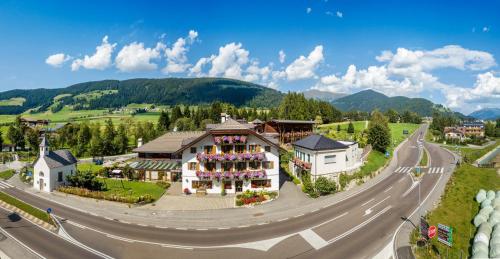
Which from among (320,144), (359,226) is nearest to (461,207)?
(359,226)

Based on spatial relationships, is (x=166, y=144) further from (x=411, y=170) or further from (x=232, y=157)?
(x=411, y=170)

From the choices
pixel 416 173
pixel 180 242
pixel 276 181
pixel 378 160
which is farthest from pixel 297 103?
pixel 180 242

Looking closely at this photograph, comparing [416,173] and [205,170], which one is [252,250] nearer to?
[205,170]

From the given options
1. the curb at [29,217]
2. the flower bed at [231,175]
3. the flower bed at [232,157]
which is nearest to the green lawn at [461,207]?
the flower bed at [231,175]

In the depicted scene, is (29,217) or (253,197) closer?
(29,217)

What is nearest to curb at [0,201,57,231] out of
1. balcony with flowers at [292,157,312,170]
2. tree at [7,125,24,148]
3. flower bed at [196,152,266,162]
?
flower bed at [196,152,266,162]

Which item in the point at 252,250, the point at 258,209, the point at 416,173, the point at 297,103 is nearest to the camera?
the point at 252,250

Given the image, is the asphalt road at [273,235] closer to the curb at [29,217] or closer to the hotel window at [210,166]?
the curb at [29,217]
